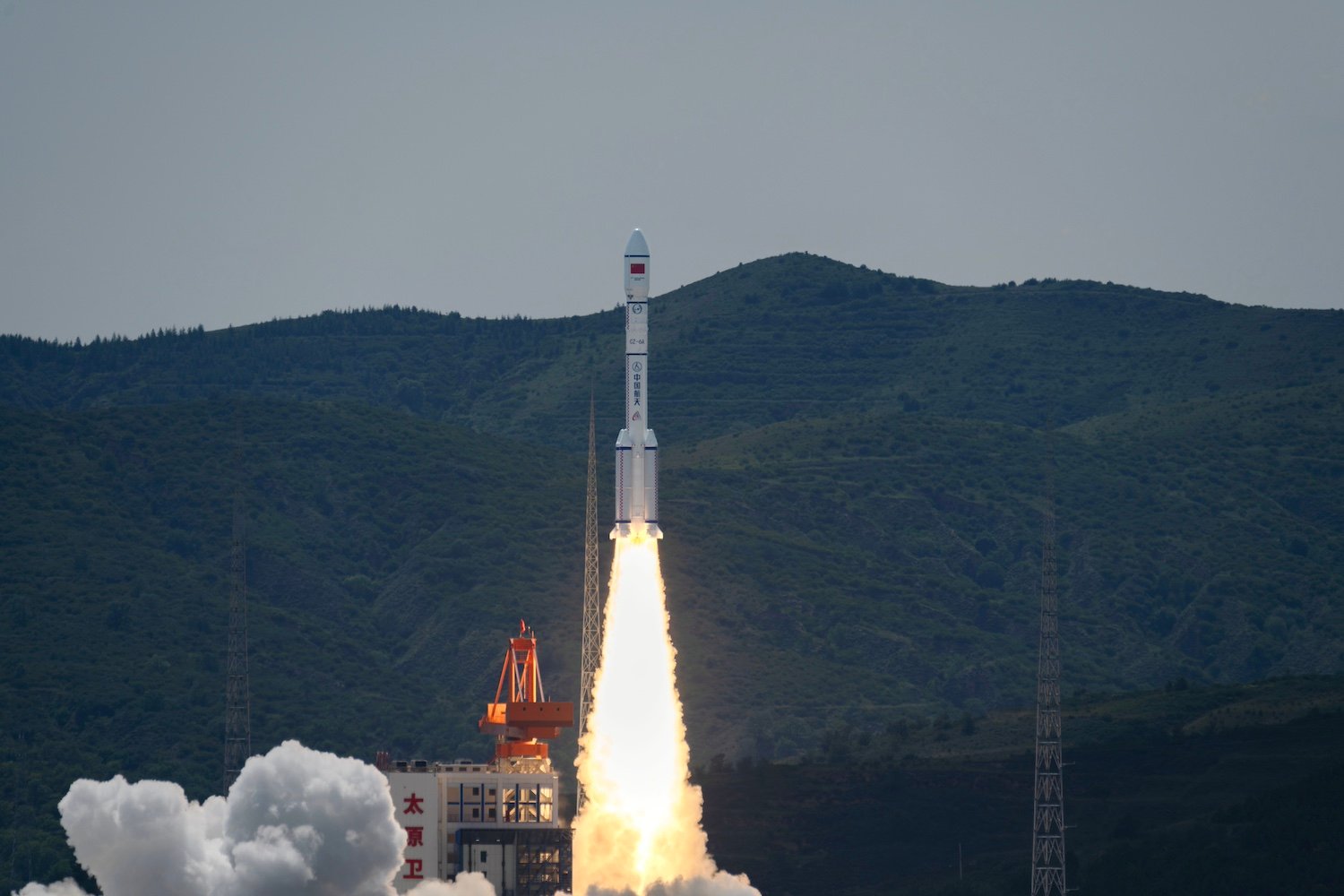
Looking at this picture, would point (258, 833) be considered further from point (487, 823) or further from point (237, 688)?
point (237, 688)

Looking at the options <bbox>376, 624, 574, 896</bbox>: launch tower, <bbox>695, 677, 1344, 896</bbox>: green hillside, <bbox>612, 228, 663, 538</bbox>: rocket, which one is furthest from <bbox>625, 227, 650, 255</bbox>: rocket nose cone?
<bbox>695, 677, 1344, 896</bbox>: green hillside

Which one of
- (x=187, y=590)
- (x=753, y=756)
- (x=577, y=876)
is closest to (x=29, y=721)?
(x=187, y=590)

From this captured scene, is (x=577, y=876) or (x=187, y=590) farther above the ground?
(x=187, y=590)

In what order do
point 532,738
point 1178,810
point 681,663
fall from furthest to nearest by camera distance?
point 681,663 < point 1178,810 < point 532,738

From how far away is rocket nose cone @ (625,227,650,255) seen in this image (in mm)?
103312

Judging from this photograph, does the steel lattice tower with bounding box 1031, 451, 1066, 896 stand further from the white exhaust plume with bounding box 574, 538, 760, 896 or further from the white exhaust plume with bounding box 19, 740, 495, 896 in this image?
the white exhaust plume with bounding box 19, 740, 495, 896

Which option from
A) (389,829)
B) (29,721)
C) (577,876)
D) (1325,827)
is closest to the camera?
(389,829)

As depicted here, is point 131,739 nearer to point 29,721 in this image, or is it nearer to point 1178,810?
point 29,721

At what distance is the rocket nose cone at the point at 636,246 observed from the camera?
4067 inches

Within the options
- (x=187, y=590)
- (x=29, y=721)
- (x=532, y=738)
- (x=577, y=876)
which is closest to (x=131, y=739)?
(x=29, y=721)

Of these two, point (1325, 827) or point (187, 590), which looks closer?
point (1325, 827)

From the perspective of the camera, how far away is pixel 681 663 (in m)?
186

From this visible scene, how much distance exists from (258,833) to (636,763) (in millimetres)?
15911

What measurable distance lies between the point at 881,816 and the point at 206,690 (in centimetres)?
4381
